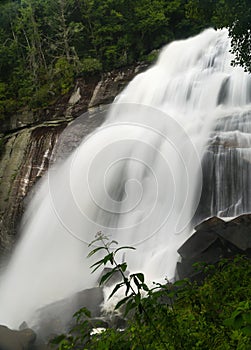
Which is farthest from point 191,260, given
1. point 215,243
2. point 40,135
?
point 40,135

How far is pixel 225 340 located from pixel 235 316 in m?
1.05

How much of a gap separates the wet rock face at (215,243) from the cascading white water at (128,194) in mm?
1285

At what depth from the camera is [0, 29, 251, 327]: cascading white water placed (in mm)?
9703

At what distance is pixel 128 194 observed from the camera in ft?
37.2

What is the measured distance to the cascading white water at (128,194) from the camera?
970 cm

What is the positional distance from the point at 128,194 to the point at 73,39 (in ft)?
43.9

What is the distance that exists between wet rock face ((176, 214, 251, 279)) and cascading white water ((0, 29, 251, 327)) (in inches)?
50.6

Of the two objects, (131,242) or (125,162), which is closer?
(131,242)

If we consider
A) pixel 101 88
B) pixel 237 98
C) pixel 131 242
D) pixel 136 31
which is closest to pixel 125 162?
pixel 131 242

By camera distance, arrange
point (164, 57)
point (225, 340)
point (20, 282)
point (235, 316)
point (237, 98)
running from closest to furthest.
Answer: point (235, 316) < point (225, 340) < point (20, 282) < point (237, 98) < point (164, 57)

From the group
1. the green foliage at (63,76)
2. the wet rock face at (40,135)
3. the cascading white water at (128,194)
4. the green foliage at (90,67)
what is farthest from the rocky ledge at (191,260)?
the green foliage at (90,67)

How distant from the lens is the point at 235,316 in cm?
158

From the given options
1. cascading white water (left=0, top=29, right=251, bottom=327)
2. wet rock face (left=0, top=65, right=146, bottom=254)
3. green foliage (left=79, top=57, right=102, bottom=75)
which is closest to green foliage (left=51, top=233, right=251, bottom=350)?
cascading white water (left=0, top=29, right=251, bottom=327)

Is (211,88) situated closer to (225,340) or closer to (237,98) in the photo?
(237,98)
